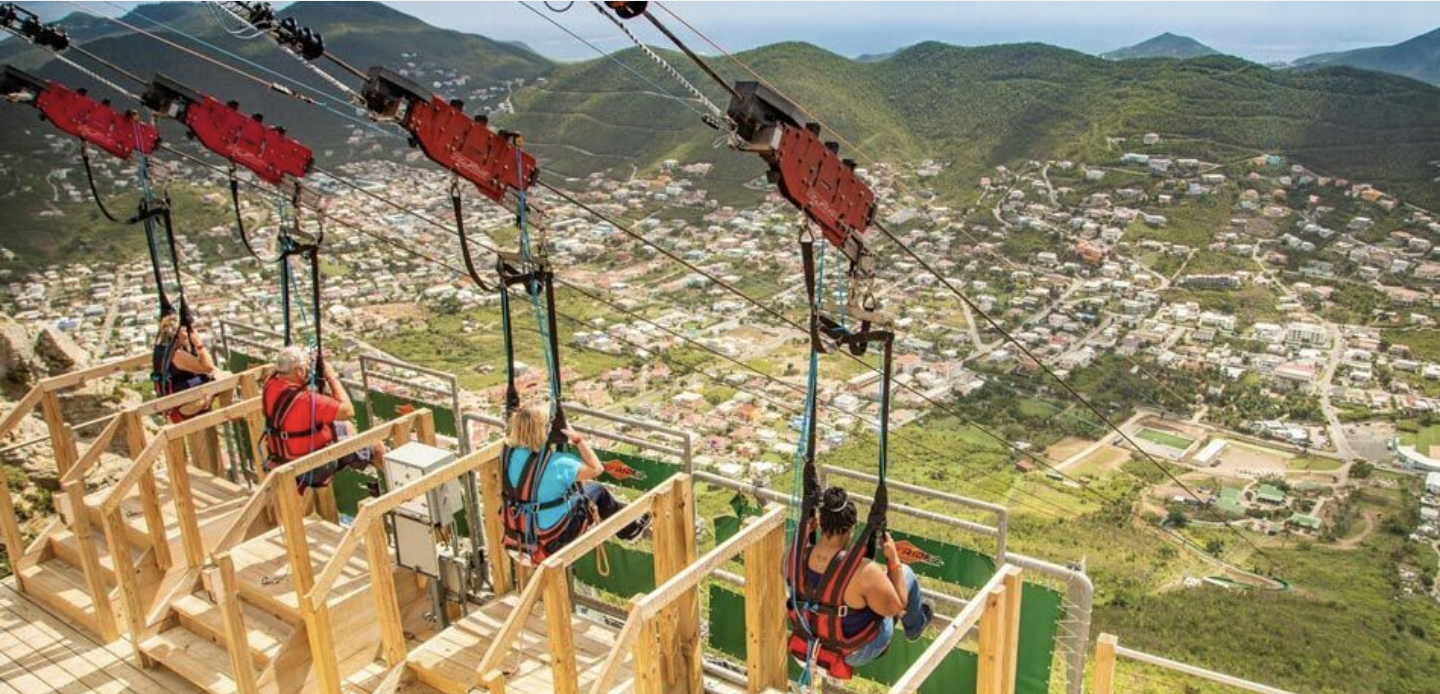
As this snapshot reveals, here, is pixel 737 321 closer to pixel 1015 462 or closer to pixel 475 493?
pixel 1015 462

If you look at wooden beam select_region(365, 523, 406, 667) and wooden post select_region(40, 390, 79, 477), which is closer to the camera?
wooden beam select_region(365, 523, 406, 667)

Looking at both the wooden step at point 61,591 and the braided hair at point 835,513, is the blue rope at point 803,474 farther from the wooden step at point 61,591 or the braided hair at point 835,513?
the wooden step at point 61,591

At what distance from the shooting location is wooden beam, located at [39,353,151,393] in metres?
6.32

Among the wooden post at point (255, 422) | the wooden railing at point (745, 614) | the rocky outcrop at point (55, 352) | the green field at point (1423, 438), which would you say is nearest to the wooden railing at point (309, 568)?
the wooden railing at point (745, 614)

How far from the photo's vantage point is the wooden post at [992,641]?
3.77 metres

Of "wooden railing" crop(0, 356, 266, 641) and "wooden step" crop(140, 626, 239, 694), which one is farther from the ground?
"wooden railing" crop(0, 356, 266, 641)

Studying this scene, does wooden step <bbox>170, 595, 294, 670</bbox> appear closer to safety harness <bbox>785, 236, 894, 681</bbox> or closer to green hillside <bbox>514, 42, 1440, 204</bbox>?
safety harness <bbox>785, 236, 894, 681</bbox>

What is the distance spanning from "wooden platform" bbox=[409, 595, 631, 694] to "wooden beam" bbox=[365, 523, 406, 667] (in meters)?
0.11

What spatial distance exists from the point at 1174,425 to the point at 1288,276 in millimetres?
25484

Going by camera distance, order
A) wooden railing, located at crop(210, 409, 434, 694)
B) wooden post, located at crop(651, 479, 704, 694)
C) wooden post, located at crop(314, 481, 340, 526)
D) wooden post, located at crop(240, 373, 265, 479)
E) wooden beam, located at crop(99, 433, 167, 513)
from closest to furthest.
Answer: wooden railing, located at crop(210, 409, 434, 694) < wooden post, located at crop(651, 479, 704, 694) < wooden beam, located at crop(99, 433, 167, 513) < wooden post, located at crop(240, 373, 265, 479) < wooden post, located at crop(314, 481, 340, 526)

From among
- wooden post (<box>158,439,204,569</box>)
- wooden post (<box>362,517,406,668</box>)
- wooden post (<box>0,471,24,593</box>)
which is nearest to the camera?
wooden post (<box>362,517,406,668</box>)

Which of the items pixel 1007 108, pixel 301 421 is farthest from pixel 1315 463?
pixel 1007 108

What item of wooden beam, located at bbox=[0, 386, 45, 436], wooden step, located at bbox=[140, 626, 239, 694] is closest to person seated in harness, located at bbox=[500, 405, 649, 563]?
wooden step, located at bbox=[140, 626, 239, 694]

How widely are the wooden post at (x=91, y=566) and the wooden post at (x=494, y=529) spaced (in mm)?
2237
